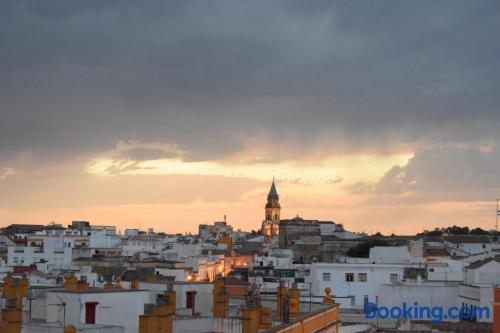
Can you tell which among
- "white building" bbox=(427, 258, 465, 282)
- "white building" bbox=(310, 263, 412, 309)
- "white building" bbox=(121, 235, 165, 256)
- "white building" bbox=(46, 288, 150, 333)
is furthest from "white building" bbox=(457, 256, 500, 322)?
"white building" bbox=(121, 235, 165, 256)

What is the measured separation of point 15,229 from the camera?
165m

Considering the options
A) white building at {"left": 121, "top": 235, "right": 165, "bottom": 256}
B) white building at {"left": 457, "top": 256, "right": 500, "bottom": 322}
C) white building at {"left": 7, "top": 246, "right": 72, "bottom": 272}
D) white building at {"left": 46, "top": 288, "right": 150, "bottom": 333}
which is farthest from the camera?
white building at {"left": 121, "top": 235, "right": 165, "bottom": 256}

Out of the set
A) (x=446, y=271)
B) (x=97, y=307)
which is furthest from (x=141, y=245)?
(x=97, y=307)

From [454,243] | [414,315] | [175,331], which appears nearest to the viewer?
[175,331]

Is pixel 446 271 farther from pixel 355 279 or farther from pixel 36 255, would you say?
pixel 36 255

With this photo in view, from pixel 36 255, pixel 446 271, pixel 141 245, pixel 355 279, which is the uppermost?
pixel 141 245

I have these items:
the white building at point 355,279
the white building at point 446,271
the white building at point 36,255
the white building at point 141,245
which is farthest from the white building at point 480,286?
the white building at point 141,245

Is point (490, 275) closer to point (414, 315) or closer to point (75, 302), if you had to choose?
Answer: point (414, 315)

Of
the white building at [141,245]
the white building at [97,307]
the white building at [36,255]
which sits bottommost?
the white building at [97,307]

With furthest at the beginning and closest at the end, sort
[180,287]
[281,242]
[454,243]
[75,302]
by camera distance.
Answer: [281,242]
[454,243]
[180,287]
[75,302]

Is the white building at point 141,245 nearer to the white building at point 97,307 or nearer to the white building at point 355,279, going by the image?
the white building at point 355,279

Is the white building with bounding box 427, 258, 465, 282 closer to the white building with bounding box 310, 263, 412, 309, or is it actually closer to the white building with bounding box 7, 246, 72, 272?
the white building with bounding box 310, 263, 412, 309

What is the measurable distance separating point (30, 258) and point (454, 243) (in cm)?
7029

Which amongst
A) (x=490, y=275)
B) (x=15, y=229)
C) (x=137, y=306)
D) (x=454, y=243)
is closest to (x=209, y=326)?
(x=137, y=306)
